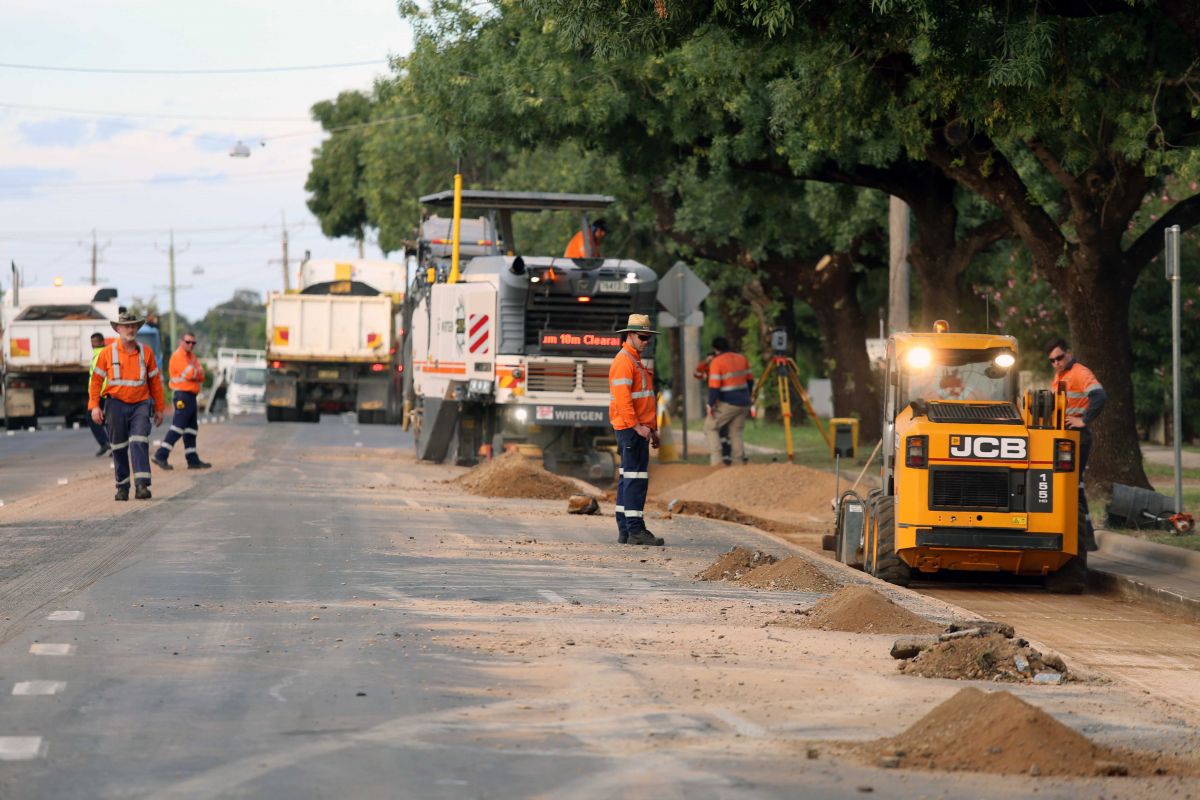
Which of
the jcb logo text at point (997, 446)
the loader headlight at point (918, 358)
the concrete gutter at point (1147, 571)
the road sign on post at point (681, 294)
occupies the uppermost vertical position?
the road sign on post at point (681, 294)

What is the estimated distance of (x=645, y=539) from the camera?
15484mm

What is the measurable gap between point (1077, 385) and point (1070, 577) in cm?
332

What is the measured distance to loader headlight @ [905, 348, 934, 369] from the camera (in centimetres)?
1480

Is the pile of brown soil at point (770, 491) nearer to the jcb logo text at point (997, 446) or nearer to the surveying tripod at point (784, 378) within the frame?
the surveying tripod at point (784, 378)

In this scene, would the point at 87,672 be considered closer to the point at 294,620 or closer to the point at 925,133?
the point at 294,620

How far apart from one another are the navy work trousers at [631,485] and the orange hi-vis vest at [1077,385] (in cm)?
410

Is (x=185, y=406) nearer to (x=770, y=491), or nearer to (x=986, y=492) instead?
(x=770, y=491)

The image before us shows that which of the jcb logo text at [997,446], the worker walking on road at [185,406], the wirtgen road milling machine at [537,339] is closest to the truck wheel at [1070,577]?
the jcb logo text at [997,446]

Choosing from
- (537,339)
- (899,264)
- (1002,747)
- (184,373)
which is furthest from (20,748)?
(899,264)

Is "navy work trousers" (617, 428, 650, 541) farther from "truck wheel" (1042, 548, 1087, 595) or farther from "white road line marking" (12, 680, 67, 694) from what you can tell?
"white road line marking" (12, 680, 67, 694)

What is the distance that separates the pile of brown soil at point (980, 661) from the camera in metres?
8.62

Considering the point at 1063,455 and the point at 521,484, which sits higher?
the point at 1063,455

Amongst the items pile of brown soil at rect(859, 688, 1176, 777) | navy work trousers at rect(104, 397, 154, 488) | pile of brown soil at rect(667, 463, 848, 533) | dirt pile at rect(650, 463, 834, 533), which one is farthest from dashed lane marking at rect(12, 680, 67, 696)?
pile of brown soil at rect(667, 463, 848, 533)

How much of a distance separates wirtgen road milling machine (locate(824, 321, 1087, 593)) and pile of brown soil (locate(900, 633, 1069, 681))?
5.20 meters
